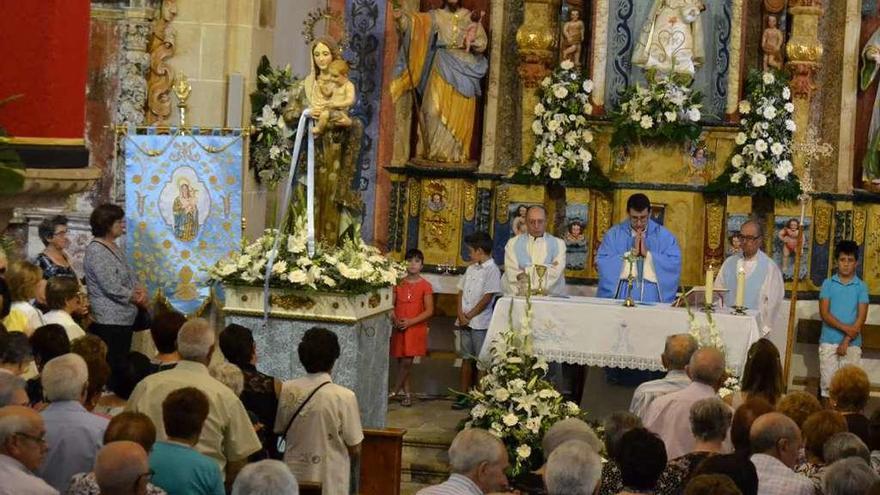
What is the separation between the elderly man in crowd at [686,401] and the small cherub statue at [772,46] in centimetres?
730

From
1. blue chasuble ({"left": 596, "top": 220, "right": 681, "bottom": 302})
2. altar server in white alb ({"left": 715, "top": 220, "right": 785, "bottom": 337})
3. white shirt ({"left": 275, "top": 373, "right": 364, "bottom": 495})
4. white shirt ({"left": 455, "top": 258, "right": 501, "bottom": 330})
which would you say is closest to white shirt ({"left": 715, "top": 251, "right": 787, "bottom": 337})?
altar server in white alb ({"left": 715, "top": 220, "right": 785, "bottom": 337})

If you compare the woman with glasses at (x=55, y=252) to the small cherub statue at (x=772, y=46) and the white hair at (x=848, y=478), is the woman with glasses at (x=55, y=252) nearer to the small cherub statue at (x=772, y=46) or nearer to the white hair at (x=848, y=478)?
the white hair at (x=848, y=478)

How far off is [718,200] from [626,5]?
1.88m

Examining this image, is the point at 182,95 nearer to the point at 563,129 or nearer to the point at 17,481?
the point at 563,129

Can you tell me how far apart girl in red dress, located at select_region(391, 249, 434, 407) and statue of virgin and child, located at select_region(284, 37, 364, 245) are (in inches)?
58.2

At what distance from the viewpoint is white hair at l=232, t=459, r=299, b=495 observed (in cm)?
561

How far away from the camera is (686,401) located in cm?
825

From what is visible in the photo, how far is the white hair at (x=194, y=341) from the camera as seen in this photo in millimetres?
Answer: 7289

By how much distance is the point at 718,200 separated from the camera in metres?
15.2

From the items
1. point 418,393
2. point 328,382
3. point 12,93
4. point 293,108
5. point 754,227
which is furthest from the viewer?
point 418,393

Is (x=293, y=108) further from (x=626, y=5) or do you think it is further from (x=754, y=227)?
(x=626, y=5)

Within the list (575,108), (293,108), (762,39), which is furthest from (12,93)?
(762,39)

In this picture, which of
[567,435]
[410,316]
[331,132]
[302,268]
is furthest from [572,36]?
[567,435]

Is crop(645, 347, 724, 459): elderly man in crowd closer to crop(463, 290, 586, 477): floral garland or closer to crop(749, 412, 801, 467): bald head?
crop(749, 412, 801, 467): bald head
